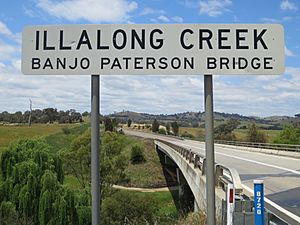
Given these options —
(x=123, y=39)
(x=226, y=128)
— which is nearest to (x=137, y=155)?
(x=226, y=128)

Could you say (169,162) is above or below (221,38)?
below

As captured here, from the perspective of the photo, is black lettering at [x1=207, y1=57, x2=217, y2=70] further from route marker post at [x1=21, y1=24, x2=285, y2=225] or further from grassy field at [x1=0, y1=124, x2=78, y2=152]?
grassy field at [x1=0, y1=124, x2=78, y2=152]

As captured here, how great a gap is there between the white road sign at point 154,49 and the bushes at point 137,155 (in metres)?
59.2

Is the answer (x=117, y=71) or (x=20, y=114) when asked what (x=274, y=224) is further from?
(x=20, y=114)

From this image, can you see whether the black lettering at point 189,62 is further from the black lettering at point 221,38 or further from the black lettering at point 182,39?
the black lettering at point 221,38

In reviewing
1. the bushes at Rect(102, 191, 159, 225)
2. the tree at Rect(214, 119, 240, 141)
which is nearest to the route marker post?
the bushes at Rect(102, 191, 159, 225)

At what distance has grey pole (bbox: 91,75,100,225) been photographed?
112 inches

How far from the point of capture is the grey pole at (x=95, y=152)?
2840 millimetres

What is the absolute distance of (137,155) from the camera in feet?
212

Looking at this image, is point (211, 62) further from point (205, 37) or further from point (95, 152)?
point (95, 152)

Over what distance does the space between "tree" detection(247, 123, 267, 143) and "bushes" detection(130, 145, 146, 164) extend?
20936 mm

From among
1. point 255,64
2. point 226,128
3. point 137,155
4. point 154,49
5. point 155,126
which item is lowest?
point 137,155

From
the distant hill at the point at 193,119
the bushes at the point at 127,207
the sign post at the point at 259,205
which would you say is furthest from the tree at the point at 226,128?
the sign post at the point at 259,205

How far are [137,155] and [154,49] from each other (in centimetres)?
6243
